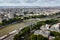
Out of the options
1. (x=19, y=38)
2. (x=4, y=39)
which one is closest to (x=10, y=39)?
(x=4, y=39)

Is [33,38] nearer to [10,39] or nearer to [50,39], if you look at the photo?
[50,39]

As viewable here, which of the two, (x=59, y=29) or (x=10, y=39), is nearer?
(x=10, y=39)

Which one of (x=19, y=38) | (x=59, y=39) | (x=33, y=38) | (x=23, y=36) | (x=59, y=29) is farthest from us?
(x=59, y=29)

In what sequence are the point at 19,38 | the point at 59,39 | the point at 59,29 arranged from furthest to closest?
1. the point at 59,29
2. the point at 19,38
3. the point at 59,39

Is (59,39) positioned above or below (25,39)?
above

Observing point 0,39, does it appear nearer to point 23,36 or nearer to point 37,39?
point 23,36

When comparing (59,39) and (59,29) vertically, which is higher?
(59,39)

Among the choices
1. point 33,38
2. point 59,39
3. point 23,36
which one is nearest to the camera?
point 59,39

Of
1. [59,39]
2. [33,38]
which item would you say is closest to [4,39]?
[33,38]

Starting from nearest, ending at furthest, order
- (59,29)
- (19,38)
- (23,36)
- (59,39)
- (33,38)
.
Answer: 1. (59,39)
2. (33,38)
3. (19,38)
4. (23,36)
5. (59,29)
